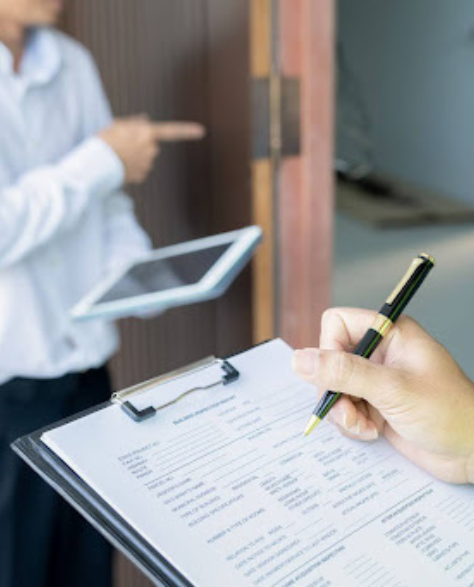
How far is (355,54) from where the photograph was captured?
1.27 metres

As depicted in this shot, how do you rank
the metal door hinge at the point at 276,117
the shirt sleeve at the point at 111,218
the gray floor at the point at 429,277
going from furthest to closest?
the metal door hinge at the point at 276,117
the shirt sleeve at the point at 111,218
the gray floor at the point at 429,277

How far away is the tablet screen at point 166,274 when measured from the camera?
35.8 inches

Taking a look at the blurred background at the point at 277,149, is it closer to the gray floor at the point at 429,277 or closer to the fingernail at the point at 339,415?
the gray floor at the point at 429,277

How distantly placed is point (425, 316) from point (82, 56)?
2.23 feet

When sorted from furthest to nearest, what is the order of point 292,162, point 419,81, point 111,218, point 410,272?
point 292,162
point 111,218
point 419,81
point 410,272

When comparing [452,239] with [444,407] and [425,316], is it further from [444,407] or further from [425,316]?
[444,407]

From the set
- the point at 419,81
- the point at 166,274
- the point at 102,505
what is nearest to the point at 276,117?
the point at 419,81

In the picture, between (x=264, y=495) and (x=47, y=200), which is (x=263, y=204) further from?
(x=264, y=495)

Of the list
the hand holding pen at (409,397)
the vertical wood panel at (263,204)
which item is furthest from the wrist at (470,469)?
the vertical wood panel at (263,204)

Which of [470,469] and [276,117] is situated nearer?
[470,469]

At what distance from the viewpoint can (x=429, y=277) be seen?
919 millimetres

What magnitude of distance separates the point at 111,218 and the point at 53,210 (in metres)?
0.20

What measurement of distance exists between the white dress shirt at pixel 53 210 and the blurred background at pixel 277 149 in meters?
0.20

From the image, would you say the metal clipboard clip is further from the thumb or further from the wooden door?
the wooden door
